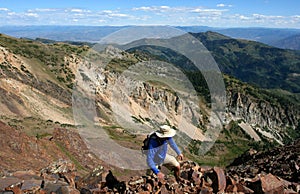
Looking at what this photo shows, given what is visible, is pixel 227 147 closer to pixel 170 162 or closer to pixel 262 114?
pixel 262 114

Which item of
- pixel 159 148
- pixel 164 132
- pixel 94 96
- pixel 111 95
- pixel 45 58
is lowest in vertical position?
pixel 111 95

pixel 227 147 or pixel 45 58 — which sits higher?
pixel 45 58

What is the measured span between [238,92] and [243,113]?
413 inches

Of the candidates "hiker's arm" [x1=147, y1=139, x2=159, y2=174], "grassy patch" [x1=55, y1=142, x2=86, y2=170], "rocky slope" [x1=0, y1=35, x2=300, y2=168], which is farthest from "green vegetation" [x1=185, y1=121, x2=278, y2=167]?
"hiker's arm" [x1=147, y1=139, x2=159, y2=174]

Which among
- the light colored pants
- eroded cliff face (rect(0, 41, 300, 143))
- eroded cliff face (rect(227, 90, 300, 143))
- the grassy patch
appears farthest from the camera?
eroded cliff face (rect(227, 90, 300, 143))

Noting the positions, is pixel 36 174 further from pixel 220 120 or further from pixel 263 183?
pixel 220 120

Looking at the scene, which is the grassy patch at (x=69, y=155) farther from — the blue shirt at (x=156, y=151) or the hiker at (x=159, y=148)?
the blue shirt at (x=156, y=151)

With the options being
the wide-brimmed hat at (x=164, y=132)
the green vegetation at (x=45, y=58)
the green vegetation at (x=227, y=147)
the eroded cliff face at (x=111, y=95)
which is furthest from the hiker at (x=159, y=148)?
the green vegetation at (x=45, y=58)

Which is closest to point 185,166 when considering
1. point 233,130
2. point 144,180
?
point 144,180

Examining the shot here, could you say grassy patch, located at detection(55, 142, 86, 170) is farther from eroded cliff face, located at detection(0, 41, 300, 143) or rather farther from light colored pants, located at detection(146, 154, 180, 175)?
eroded cliff face, located at detection(0, 41, 300, 143)

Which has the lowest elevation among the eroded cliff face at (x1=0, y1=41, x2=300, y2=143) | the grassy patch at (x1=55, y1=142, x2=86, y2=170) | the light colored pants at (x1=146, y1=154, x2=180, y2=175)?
the eroded cliff face at (x1=0, y1=41, x2=300, y2=143)

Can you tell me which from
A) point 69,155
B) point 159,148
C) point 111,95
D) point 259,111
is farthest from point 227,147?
point 159,148

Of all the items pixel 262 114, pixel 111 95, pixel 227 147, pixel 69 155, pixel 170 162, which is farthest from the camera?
pixel 262 114

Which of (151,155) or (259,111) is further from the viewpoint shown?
(259,111)
